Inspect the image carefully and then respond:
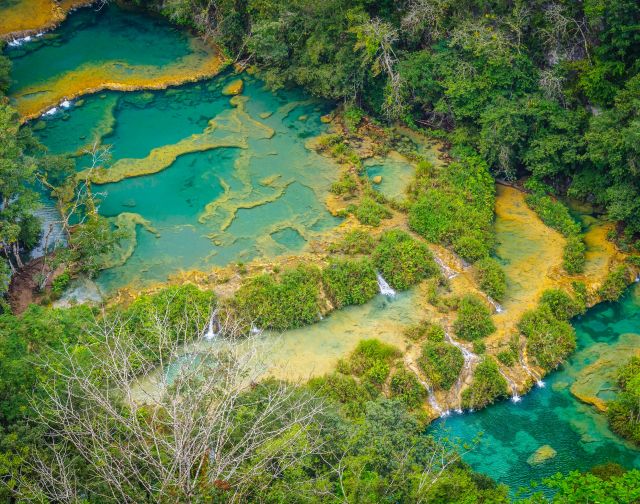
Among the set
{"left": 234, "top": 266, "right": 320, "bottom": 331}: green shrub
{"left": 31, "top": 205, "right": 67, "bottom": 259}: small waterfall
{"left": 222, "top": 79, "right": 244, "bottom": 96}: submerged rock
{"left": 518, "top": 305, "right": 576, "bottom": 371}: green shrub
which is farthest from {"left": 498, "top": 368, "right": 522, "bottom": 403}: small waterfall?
{"left": 222, "top": 79, "right": 244, "bottom": 96}: submerged rock

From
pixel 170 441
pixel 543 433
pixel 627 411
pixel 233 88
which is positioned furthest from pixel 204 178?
pixel 627 411

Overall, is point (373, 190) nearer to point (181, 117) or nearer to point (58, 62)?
point (181, 117)

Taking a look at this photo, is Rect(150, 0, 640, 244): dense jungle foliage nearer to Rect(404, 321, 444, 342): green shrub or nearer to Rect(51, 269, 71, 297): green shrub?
Rect(404, 321, 444, 342): green shrub

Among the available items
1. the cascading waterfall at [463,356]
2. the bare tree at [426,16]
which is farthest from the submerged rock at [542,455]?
the bare tree at [426,16]

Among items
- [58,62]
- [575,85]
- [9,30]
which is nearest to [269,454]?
[575,85]

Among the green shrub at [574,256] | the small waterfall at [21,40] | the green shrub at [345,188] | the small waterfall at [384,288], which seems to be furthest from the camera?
→ the small waterfall at [21,40]

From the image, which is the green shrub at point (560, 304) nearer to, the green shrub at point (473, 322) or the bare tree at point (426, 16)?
the green shrub at point (473, 322)

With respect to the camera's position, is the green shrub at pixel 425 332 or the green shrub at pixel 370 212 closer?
the green shrub at pixel 425 332
